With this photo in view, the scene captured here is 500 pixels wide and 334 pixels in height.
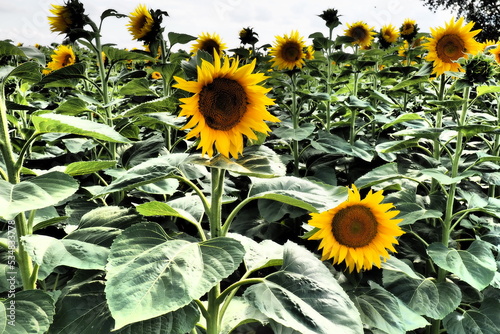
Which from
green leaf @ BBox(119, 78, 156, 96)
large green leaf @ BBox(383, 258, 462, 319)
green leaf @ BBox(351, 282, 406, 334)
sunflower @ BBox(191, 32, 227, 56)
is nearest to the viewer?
green leaf @ BBox(351, 282, 406, 334)

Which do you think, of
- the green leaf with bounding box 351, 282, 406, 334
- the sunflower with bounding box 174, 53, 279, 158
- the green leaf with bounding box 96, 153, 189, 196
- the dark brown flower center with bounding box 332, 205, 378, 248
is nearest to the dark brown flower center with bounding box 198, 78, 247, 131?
the sunflower with bounding box 174, 53, 279, 158

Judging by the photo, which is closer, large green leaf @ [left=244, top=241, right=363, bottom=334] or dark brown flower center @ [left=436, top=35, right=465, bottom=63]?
large green leaf @ [left=244, top=241, right=363, bottom=334]

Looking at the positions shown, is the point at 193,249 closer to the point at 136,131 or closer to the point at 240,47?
the point at 136,131

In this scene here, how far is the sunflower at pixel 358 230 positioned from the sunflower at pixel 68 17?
5.29 feet

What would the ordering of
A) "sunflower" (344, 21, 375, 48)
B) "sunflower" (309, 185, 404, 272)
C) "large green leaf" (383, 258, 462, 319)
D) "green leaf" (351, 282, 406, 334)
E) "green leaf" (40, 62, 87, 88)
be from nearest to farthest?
"green leaf" (351, 282, 406, 334), "sunflower" (309, 185, 404, 272), "large green leaf" (383, 258, 462, 319), "green leaf" (40, 62, 87, 88), "sunflower" (344, 21, 375, 48)

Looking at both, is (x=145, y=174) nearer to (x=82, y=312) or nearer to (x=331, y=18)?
(x=82, y=312)

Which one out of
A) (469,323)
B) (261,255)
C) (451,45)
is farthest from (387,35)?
(261,255)

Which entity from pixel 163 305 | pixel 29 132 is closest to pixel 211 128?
pixel 163 305

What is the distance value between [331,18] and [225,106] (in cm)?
246

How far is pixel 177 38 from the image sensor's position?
226 centimetres

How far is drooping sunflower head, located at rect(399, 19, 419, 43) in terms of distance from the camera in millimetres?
4262

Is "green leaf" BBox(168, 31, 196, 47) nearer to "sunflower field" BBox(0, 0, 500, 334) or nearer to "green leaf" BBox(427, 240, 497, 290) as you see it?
"sunflower field" BBox(0, 0, 500, 334)

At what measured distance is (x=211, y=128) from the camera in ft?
3.50

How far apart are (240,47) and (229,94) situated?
234 cm
